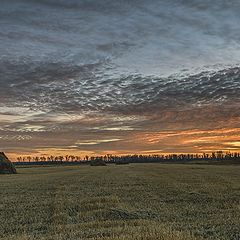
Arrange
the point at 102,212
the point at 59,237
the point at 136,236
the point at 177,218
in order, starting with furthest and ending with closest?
the point at 102,212
the point at 177,218
the point at 59,237
the point at 136,236

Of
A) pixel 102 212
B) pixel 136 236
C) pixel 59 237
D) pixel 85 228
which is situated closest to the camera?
pixel 136 236

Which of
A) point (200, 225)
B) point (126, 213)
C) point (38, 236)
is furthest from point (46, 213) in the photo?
point (200, 225)

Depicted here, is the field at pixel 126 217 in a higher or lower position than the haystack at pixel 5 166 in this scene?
lower

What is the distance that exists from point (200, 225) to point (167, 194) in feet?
35.7

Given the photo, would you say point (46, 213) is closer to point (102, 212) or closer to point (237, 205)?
point (102, 212)

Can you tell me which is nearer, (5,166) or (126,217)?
(126,217)

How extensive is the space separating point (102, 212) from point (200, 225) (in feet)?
16.6

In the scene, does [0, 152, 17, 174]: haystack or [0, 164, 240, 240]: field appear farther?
[0, 152, 17, 174]: haystack

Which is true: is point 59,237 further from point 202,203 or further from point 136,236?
→ point 202,203

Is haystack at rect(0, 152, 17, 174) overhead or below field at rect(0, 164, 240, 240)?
overhead

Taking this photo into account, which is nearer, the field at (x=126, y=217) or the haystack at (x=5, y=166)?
the field at (x=126, y=217)

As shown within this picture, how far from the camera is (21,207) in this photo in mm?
20969

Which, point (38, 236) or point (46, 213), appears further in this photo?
point (46, 213)

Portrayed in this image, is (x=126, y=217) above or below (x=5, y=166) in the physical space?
below
